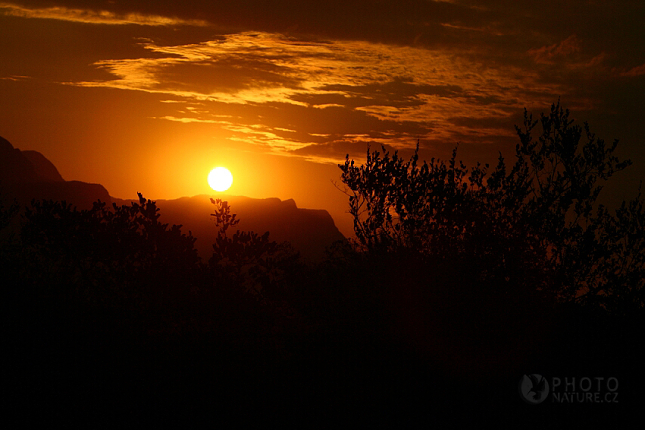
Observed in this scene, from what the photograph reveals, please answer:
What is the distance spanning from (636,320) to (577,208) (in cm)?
394

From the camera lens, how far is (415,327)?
12273mm

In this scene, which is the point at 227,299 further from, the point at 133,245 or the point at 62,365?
the point at 62,365

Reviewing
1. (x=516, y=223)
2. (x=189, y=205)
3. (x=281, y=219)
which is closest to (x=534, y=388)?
(x=516, y=223)

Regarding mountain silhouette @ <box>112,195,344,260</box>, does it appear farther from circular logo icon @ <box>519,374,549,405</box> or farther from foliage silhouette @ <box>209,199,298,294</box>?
circular logo icon @ <box>519,374,549,405</box>

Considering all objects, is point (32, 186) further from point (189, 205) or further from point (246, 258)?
point (246, 258)

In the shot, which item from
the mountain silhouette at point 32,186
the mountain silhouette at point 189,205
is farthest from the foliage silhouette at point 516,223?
the mountain silhouette at point 32,186

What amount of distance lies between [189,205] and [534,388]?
13021 cm

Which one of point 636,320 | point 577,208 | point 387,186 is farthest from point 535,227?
point 387,186

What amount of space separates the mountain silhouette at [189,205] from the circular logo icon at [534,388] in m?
78.2

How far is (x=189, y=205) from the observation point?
136 meters

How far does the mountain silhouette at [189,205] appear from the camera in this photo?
118831 millimetres

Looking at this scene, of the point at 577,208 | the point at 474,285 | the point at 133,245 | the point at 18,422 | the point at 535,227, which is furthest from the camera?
the point at 577,208

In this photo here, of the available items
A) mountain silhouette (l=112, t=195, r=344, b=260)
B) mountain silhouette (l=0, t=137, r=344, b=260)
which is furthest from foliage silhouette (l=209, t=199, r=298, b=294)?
mountain silhouette (l=112, t=195, r=344, b=260)

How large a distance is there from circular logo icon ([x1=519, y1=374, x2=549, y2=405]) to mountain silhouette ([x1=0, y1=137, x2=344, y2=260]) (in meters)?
78.2
